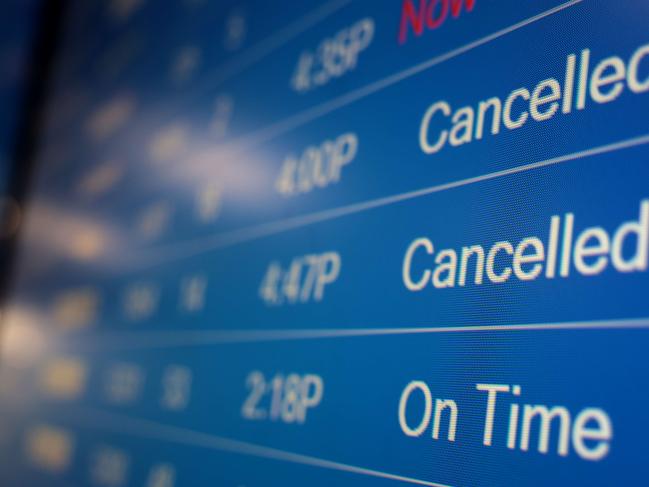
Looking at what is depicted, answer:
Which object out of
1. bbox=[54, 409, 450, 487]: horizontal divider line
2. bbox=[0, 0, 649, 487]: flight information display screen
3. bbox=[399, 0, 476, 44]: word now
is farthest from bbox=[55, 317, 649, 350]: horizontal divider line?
bbox=[399, 0, 476, 44]: word now

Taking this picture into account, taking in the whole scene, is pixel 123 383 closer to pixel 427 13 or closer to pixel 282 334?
pixel 282 334

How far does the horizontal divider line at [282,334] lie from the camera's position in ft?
1.86

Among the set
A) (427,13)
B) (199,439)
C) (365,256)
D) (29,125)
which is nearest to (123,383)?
(199,439)

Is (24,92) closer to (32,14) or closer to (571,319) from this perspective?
(32,14)

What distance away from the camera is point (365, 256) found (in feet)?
2.64

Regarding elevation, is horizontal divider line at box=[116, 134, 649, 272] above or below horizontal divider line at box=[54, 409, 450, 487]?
above

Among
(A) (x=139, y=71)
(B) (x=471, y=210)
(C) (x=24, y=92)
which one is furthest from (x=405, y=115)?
(C) (x=24, y=92)

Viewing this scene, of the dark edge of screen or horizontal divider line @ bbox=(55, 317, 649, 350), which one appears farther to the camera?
the dark edge of screen

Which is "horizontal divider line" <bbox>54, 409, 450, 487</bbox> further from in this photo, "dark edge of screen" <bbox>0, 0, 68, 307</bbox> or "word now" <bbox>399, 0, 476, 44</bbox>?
"dark edge of screen" <bbox>0, 0, 68, 307</bbox>

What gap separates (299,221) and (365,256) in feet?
0.45

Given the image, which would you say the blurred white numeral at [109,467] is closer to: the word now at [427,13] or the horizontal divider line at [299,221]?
the horizontal divider line at [299,221]

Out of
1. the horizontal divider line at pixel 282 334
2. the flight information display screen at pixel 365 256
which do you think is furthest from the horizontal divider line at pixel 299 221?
the horizontal divider line at pixel 282 334

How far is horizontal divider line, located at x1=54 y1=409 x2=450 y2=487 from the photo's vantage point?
0.74m

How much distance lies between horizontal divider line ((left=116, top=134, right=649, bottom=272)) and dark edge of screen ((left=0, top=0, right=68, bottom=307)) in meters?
0.54
